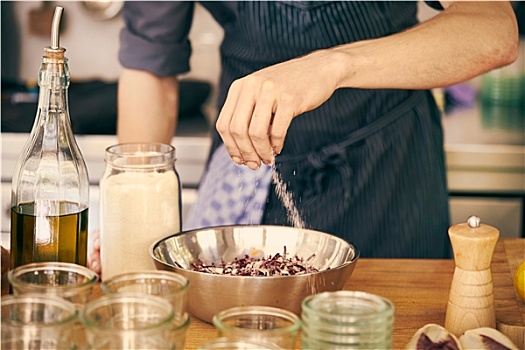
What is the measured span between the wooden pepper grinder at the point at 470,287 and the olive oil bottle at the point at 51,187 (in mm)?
487

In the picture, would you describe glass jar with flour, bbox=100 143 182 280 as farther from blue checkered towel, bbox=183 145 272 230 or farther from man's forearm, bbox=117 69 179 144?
man's forearm, bbox=117 69 179 144

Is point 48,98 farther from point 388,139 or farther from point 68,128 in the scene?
point 388,139

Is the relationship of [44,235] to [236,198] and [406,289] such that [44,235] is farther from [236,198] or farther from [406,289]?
[236,198]

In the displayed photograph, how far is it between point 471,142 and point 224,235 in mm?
1435

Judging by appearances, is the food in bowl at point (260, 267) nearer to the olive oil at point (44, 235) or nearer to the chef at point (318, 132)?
the olive oil at point (44, 235)

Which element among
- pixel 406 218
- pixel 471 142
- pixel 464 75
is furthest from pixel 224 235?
pixel 471 142

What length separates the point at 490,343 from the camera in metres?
0.95

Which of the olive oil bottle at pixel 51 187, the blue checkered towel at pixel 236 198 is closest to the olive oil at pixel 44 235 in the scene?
the olive oil bottle at pixel 51 187

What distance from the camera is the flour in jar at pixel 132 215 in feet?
3.96

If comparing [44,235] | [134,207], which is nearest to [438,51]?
[134,207]

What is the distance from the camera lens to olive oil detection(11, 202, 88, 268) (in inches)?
43.1

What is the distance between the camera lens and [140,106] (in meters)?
1.89

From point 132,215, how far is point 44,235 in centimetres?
15

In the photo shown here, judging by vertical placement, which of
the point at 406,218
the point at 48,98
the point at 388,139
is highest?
the point at 48,98
